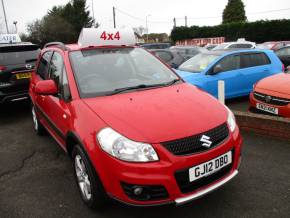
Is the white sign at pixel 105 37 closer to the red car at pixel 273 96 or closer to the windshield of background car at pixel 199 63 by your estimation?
the red car at pixel 273 96

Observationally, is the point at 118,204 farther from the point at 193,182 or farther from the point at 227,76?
the point at 227,76

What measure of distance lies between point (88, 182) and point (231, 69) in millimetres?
5521

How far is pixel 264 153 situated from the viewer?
4.34 m

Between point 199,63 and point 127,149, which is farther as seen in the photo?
point 199,63

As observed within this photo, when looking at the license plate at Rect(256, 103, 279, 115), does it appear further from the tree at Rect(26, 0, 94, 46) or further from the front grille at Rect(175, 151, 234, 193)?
the tree at Rect(26, 0, 94, 46)

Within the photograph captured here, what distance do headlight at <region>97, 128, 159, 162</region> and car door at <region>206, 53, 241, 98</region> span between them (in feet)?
15.9

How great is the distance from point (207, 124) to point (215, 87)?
4.57 metres

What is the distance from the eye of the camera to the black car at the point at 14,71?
A: 6445 mm

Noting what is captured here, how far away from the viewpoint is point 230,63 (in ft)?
24.9

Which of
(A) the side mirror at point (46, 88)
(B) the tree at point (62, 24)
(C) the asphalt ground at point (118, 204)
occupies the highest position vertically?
(B) the tree at point (62, 24)

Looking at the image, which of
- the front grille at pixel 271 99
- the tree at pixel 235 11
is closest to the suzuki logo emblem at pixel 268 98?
the front grille at pixel 271 99

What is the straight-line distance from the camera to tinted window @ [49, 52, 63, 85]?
3.97 meters

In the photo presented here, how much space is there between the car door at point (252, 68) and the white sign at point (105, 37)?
4087 millimetres

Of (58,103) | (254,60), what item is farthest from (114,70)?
(254,60)
